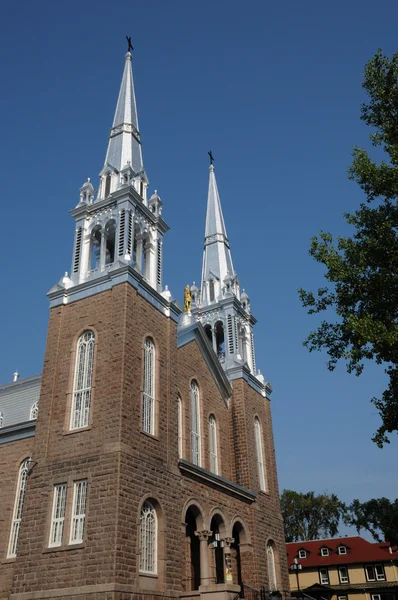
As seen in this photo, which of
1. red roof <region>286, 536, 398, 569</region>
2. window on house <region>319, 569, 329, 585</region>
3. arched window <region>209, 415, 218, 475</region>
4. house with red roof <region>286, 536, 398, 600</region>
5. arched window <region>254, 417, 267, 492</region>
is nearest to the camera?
arched window <region>209, 415, 218, 475</region>

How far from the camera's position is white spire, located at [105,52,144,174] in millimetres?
28375

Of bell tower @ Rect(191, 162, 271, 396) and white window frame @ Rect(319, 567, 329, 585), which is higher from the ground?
bell tower @ Rect(191, 162, 271, 396)

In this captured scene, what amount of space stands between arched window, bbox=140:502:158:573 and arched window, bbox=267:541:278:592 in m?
10.6

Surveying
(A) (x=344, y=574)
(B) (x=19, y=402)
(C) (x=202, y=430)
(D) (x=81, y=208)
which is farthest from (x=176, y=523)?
(A) (x=344, y=574)

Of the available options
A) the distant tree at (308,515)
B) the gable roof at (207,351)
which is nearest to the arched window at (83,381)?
the gable roof at (207,351)

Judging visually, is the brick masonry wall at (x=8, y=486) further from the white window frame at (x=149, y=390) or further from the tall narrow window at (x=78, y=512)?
the white window frame at (x=149, y=390)

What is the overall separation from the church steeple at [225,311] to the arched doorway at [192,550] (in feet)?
29.8

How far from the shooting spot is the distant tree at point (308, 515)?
222 feet

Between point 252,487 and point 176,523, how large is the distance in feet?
27.7

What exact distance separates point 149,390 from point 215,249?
18.1 meters

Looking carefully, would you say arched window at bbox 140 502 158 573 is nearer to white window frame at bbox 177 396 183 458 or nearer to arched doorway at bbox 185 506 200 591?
arched doorway at bbox 185 506 200 591

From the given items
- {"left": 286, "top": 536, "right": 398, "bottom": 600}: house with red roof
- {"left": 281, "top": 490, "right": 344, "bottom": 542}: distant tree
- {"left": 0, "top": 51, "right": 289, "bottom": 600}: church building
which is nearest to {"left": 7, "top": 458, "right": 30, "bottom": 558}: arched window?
{"left": 0, "top": 51, "right": 289, "bottom": 600}: church building

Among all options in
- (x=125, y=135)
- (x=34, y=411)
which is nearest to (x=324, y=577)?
(x=34, y=411)

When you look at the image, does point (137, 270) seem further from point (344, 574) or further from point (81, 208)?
point (344, 574)
